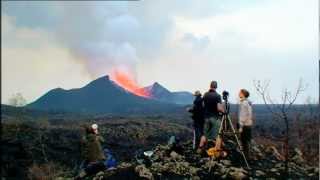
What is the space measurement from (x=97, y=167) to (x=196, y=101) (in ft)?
11.3

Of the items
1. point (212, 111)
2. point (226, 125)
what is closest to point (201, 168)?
point (226, 125)

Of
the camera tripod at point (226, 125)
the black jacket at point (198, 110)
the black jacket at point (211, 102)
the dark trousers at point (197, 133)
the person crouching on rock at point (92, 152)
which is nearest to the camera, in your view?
the person crouching on rock at point (92, 152)

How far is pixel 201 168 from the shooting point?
16.3m

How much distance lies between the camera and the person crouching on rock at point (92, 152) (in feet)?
51.2

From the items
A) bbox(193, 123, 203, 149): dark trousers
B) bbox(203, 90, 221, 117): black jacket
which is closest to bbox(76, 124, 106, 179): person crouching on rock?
bbox(193, 123, 203, 149): dark trousers

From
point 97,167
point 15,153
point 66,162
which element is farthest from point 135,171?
point 15,153

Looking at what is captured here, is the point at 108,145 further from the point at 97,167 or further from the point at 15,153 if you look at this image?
the point at 97,167

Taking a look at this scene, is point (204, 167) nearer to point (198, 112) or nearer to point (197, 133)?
point (197, 133)

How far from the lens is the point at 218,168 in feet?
53.1

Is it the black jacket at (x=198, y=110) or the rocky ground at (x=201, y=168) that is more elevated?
the black jacket at (x=198, y=110)

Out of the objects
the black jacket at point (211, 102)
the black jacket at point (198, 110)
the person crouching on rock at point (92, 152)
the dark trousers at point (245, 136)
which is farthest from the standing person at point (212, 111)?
the person crouching on rock at point (92, 152)

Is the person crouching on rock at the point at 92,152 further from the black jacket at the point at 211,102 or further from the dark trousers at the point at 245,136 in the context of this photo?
the dark trousers at the point at 245,136

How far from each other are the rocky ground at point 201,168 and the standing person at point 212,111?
2.55 feet

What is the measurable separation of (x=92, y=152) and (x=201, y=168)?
295 cm
